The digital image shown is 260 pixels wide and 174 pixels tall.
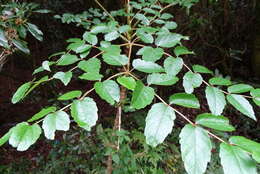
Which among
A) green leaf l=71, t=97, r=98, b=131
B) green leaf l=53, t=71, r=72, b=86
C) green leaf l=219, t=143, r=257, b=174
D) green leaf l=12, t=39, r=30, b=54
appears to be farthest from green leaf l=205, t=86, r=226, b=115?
green leaf l=12, t=39, r=30, b=54

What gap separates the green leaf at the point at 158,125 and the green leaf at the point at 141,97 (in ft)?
0.09

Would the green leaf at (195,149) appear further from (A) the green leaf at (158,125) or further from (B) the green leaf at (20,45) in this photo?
(B) the green leaf at (20,45)

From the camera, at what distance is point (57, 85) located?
135 inches

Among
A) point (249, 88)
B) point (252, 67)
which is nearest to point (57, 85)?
point (252, 67)

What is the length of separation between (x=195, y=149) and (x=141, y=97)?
7.1 inches

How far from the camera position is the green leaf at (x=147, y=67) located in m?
0.73

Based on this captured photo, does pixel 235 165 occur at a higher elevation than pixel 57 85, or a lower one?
higher

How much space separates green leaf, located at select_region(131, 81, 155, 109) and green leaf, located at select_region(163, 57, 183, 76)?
0.43ft

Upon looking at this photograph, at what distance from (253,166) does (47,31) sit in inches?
145

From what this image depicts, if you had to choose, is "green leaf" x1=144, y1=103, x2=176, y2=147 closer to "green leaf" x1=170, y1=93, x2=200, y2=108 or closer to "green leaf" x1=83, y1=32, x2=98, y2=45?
"green leaf" x1=170, y1=93, x2=200, y2=108

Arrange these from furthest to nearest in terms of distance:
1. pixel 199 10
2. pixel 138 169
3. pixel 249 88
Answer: pixel 199 10
pixel 138 169
pixel 249 88

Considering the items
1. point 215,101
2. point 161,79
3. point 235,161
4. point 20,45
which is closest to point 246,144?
point 235,161

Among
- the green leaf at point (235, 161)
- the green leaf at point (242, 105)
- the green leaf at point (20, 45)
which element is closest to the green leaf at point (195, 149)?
the green leaf at point (235, 161)

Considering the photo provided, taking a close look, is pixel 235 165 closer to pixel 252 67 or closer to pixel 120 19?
pixel 120 19
